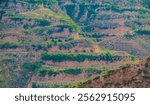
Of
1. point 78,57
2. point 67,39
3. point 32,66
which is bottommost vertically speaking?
point 32,66

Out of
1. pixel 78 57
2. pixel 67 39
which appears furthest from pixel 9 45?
pixel 78 57

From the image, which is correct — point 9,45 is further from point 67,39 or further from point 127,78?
point 127,78

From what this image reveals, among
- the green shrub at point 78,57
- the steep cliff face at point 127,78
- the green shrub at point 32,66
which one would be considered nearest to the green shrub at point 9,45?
the green shrub at point 78,57

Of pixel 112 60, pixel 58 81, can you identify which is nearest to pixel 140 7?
pixel 112 60

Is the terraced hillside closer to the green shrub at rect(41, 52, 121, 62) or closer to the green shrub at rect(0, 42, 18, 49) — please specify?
Answer: the green shrub at rect(41, 52, 121, 62)

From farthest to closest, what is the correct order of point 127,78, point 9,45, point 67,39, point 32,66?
point 67,39 → point 9,45 → point 32,66 → point 127,78

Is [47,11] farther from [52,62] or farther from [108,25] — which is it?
[52,62]

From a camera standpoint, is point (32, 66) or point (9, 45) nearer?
point (32, 66)
